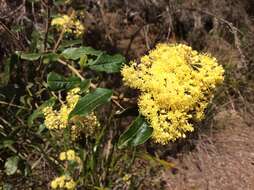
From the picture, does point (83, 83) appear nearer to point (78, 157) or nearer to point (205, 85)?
point (205, 85)

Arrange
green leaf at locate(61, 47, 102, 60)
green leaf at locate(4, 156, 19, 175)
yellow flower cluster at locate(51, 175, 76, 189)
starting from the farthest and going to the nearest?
yellow flower cluster at locate(51, 175, 76, 189) < green leaf at locate(4, 156, 19, 175) < green leaf at locate(61, 47, 102, 60)

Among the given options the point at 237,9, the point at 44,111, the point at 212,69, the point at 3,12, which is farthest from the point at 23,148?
the point at 237,9

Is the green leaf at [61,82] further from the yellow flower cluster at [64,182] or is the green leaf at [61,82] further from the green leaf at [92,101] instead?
the yellow flower cluster at [64,182]

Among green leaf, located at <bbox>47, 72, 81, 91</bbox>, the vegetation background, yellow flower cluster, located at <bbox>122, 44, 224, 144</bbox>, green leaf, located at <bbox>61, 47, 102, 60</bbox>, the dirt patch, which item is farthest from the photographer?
the dirt patch

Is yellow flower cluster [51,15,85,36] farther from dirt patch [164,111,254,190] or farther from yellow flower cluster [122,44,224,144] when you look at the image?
dirt patch [164,111,254,190]

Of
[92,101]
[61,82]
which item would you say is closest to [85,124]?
[61,82]

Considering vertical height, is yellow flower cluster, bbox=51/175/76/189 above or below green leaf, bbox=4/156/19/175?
below

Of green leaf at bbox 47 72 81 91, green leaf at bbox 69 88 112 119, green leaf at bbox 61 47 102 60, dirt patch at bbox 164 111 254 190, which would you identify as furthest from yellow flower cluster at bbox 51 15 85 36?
dirt patch at bbox 164 111 254 190

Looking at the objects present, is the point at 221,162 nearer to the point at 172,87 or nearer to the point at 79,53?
the point at 79,53
